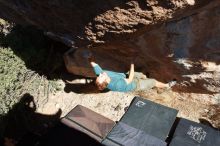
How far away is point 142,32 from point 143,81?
1.51 m

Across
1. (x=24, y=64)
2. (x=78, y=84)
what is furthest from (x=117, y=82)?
(x=24, y=64)

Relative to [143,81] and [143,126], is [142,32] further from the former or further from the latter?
[143,81]

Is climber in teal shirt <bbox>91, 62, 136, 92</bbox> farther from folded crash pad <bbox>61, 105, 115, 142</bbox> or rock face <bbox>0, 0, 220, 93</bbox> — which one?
folded crash pad <bbox>61, 105, 115, 142</bbox>

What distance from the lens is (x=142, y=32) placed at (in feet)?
14.4

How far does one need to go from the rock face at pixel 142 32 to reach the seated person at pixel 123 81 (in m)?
0.12

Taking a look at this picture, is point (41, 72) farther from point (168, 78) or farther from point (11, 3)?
point (168, 78)

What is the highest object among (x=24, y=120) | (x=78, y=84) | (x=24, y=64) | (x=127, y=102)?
(x=24, y=64)

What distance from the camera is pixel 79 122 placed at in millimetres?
4527

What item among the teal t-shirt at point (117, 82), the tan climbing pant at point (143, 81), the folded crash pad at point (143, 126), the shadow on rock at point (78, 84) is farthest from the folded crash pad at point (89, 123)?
the shadow on rock at point (78, 84)

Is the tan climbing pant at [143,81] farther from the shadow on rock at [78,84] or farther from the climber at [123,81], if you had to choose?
the shadow on rock at [78,84]

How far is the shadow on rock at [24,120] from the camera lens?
5.77m

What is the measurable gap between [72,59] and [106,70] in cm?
72

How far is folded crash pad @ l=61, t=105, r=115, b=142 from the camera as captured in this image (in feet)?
14.5

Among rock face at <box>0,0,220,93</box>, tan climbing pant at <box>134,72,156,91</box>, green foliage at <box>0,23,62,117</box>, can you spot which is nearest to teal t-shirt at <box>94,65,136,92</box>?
tan climbing pant at <box>134,72,156,91</box>
